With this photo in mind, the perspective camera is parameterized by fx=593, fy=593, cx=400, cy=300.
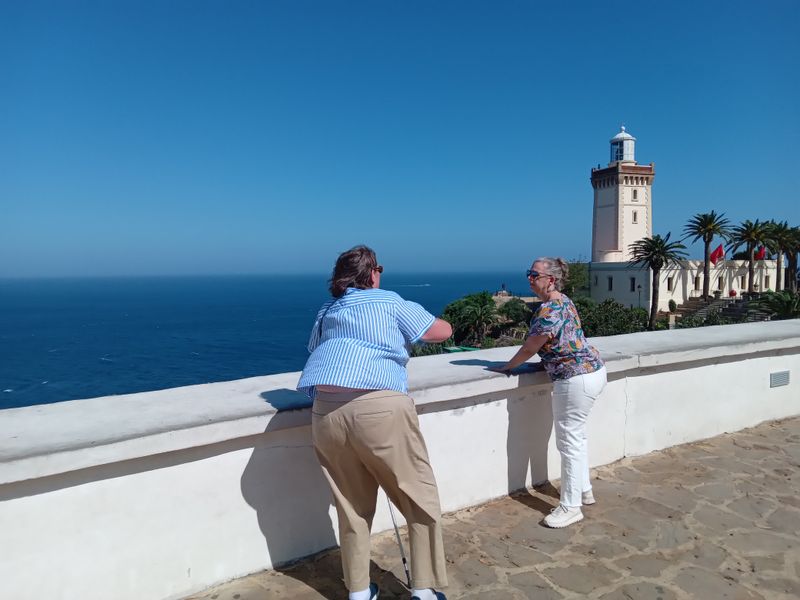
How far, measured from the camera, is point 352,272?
2.55 meters

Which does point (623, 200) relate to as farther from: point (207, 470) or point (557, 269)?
point (207, 470)

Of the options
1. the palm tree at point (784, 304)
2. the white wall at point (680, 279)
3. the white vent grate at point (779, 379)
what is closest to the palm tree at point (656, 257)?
the white wall at point (680, 279)

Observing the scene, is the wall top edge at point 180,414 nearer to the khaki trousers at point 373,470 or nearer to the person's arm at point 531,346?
the person's arm at point 531,346

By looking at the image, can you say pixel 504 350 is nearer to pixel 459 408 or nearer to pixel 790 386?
pixel 459 408

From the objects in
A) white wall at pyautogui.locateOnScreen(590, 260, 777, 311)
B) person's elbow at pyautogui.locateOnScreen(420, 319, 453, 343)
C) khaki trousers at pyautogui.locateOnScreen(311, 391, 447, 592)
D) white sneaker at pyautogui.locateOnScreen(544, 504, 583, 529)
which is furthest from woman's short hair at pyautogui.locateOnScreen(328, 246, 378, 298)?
white wall at pyautogui.locateOnScreen(590, 260, 777, 311)

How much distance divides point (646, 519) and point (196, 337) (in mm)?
97762

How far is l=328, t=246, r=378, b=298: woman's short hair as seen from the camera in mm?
2549

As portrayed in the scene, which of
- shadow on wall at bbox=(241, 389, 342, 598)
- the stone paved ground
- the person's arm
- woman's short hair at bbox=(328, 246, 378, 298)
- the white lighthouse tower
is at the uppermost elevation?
the white lighthouse tower

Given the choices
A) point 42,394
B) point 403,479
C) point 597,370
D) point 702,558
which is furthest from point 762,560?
point 42,394

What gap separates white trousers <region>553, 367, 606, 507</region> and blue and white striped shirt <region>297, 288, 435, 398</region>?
117 cm

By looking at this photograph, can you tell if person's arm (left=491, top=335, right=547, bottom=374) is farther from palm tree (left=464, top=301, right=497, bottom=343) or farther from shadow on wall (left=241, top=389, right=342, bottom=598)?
palm tree (left=464, top=301, right=497, bottom=343)

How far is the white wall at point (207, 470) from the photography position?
2.19m

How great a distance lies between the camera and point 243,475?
2645 millimetres

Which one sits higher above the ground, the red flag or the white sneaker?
the red flag
